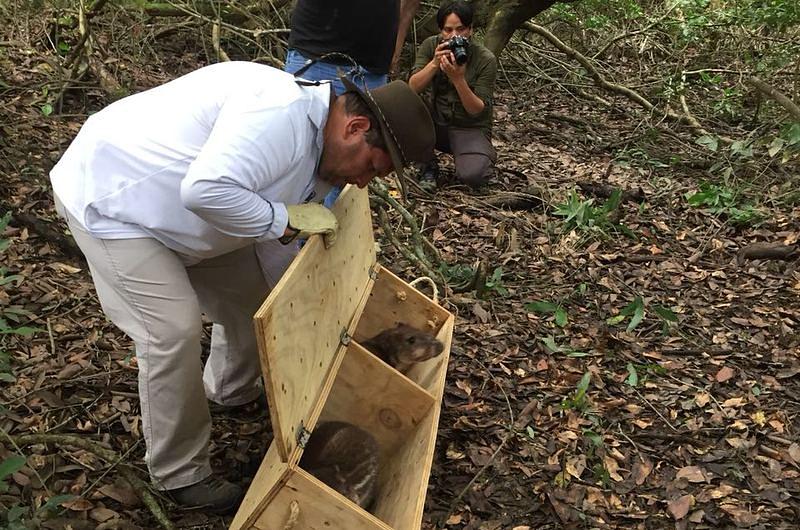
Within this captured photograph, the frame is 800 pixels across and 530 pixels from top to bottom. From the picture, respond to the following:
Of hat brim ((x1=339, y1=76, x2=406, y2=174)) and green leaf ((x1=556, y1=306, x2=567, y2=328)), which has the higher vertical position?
hat brim ((x1=339, y1=76, x2=406, y2=174))

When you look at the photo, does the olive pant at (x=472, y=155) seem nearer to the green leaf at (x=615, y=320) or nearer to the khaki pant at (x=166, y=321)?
the green leaf at (x=615, y=320)

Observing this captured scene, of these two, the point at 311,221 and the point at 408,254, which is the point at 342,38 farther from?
the point at 311,221

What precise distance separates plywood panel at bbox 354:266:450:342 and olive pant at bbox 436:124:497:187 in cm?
267

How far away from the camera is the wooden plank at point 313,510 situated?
7.15 ft

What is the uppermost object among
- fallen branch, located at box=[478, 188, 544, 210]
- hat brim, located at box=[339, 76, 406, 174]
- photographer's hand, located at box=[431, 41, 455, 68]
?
hat brim, located at box=[339, 76, 406, 174]

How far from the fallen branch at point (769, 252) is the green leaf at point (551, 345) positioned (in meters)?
2.00

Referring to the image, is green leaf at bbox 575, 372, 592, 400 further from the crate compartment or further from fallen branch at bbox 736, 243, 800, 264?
fallen branch at bbox 736, 243, 800, 264

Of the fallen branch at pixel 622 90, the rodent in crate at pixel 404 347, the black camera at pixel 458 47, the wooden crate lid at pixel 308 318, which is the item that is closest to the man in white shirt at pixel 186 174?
the wooden crate lid at pixel 308 318

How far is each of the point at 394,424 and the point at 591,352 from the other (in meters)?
1.57

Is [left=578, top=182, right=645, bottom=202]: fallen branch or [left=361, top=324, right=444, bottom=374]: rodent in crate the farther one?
[left=578, top=182, right=645, bottom=202]: fallen branch

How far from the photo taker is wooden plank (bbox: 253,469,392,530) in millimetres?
2180

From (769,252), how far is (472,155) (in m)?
2.58

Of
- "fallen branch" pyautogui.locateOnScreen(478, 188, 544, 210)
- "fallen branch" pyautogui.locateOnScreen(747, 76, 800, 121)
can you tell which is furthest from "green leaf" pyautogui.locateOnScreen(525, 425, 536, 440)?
"fallen branch" pyautogui.locateOnScreen(747, 76, 800, 121)

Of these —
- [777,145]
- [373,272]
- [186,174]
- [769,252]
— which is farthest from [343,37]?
[777,145]
